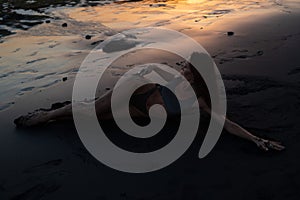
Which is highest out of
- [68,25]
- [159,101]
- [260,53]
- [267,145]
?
[159,101]

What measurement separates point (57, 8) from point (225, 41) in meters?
11.2

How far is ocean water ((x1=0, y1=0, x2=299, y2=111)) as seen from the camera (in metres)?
7.76

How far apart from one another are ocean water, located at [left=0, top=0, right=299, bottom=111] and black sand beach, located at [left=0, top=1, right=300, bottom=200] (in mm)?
67

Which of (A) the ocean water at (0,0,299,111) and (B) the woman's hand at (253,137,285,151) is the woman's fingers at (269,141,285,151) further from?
(A) the ocean water at (0,0,299,111)

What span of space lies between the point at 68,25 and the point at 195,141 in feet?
31.9

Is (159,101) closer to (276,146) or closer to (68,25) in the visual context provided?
(276,146)

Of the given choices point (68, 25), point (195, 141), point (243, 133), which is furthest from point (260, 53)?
point (68, 25)

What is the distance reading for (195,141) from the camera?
15.5 ft

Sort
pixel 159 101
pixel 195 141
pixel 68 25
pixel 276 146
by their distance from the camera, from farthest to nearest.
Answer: pixel 68 25, pixel 159 101, pixel 195 141, pixel 276 146

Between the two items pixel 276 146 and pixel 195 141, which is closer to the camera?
pixel 276 146

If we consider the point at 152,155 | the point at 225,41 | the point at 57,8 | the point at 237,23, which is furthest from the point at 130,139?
the point at 57,8

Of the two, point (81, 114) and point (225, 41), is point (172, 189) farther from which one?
point (225, 41)

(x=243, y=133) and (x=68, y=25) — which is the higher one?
(x=243, y=133)

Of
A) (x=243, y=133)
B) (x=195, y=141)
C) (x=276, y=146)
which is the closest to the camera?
(x=276, y=146)
